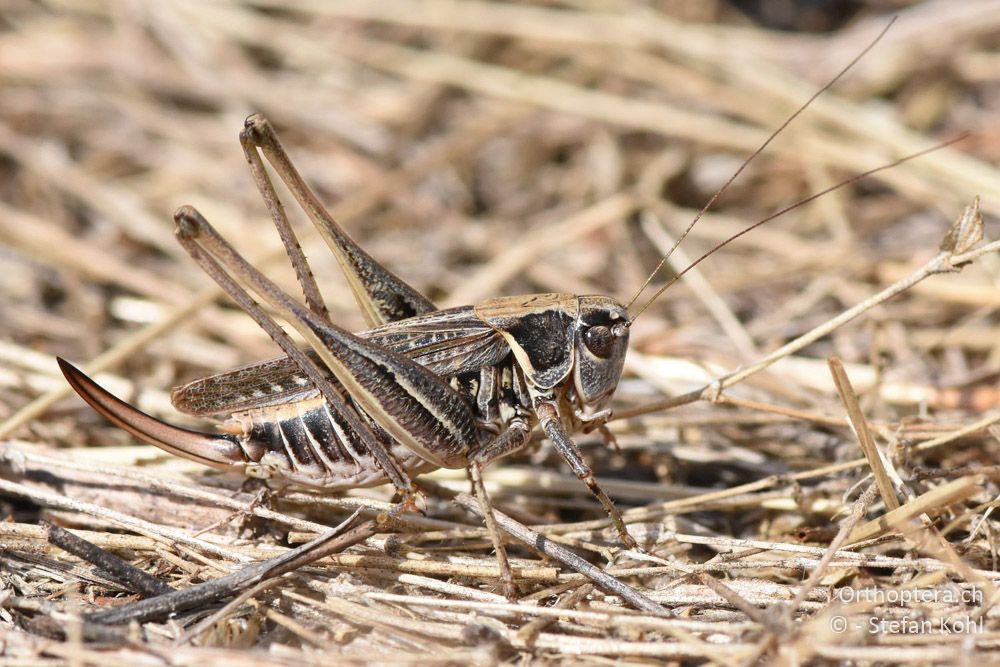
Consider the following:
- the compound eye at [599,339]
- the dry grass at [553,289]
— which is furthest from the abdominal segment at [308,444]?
the compound eye at [599,339]

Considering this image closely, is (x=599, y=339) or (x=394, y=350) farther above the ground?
(x=599, y=339)

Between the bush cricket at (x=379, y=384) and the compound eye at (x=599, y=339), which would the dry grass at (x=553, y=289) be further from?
the compound eye at (x=599, y=339)

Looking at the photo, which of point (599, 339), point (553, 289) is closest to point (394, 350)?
point (599, 339)

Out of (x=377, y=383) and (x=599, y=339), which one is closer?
(x=377, y=383)

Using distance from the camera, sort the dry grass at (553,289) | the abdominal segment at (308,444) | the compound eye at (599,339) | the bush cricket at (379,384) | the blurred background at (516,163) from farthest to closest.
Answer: the blurred background at (516,163), the compound eye at (599,339), the abdominal segment at (308,444), the bush cricket at (379,384), the dry grass at (553,289)

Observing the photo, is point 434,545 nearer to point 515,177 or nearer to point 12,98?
point 515,177

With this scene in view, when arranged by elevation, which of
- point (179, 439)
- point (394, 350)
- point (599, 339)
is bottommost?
point (179, 439)

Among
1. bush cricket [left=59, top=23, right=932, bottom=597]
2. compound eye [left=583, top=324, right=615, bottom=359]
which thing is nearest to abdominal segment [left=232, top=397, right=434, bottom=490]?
bush cricket [left=59, top=23, right=932, bottom=597]

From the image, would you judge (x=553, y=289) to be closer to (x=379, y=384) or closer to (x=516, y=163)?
(x=516, y=163)

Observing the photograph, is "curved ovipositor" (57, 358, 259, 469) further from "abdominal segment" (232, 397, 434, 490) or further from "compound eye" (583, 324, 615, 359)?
"compound eye" (583, 324, 615, 359)
